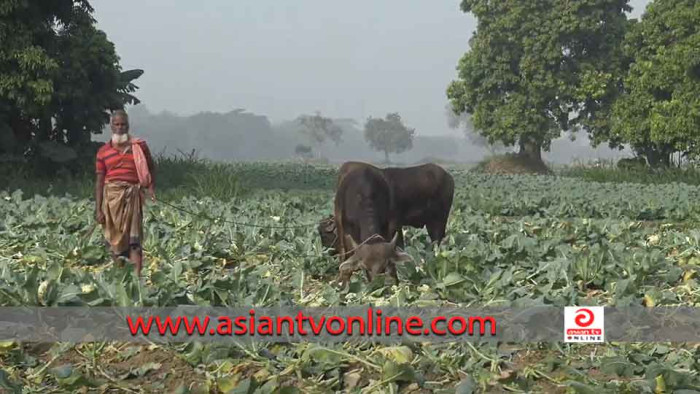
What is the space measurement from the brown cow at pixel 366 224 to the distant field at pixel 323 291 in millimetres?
221

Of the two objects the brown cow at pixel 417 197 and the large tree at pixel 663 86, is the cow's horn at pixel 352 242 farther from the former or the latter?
the large tree at pixel 663 86

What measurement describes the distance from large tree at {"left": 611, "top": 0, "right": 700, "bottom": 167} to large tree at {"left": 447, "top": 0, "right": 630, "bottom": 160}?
338 cm

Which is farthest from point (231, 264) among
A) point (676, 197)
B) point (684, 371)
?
point (676, 197)

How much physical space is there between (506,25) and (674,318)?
38.0m

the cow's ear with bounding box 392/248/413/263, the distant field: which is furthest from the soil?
the cow's ear with bounding box 392/248/413/263

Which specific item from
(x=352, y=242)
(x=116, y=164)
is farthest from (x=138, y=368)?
(x=116, y=164)

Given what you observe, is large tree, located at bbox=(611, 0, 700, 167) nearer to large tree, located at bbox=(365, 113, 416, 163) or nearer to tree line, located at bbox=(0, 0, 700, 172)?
tree line, located at bbox=(0, 0, 700, 172)

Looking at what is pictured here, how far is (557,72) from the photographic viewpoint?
1677 inches

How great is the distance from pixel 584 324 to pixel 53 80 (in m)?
18.3

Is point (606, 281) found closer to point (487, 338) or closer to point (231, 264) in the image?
point (487, 338)

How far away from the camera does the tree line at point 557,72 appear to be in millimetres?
36781

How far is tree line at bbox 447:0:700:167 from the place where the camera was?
36.8 meters

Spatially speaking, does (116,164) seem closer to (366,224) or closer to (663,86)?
(366,224)

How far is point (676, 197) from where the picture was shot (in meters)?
18.8
